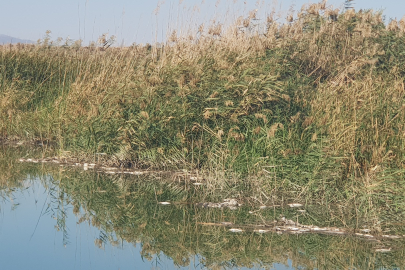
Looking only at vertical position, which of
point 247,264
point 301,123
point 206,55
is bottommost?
point 247,264

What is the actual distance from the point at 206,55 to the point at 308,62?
11.3ft

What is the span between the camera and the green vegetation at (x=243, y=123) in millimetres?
7465

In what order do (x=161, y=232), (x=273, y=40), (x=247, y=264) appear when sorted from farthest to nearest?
1. (x=273, y=40)
2. (x=161, y=232)
3. (x=247, y=264)

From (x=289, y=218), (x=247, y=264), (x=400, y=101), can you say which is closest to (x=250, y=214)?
(x=289, y=218)

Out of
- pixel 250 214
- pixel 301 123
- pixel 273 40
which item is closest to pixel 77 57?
pixel 273 40

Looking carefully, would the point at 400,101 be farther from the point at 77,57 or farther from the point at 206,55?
the point at 77,57

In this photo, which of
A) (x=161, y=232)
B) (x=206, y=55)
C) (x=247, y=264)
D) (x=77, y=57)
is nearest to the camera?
(x=247, y=264)

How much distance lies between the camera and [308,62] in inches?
492

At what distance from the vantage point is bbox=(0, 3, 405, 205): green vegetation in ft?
24.5

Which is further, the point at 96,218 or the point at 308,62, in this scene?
the point at 308,62

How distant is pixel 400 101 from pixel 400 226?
9.66 ft

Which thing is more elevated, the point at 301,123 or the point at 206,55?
the point at 206,55

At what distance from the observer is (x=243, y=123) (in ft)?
28.0

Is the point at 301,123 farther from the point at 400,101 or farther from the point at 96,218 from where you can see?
the point at 96,218
